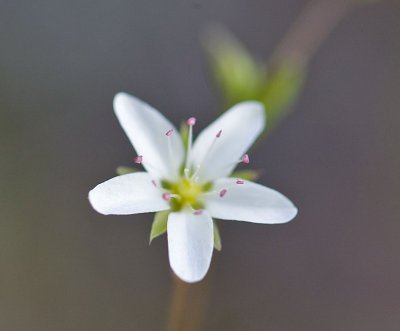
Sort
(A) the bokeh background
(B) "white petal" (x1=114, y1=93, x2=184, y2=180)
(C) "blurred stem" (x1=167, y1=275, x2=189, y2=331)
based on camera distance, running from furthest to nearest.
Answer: (A) the bokeh background < (C) "blurred stem" (x1=167, y1=275, x2=189, y2=331) < (B) "white petal" (x1=114, y1=93, x2=184, y2=180)

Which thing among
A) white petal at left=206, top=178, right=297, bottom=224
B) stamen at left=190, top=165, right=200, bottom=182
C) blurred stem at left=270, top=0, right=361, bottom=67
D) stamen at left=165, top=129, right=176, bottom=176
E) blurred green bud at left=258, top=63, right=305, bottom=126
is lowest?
white petal at left=206, top=178, right=297, bottom=224

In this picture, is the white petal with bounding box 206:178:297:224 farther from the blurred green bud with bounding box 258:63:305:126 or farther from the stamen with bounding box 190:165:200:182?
the blurred green bud with bounding box 258:63:305:126

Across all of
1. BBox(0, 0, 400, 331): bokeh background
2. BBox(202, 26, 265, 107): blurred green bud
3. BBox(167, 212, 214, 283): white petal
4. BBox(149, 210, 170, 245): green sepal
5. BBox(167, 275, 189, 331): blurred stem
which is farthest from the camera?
BBox(0, 0, 400, 331): bokeh background

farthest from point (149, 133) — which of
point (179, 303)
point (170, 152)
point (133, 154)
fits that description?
point (133, 154)

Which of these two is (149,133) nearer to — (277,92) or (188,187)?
(188,187)

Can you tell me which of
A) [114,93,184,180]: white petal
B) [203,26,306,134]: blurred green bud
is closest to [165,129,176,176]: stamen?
[114,93,184,180]: white petal

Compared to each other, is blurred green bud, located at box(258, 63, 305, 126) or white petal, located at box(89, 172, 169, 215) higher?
blurred green bud, located at box(258, 63, 305, 126)

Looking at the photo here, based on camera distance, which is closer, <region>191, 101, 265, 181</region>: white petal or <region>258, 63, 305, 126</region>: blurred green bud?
<region>191, 101, 265, 181</region>: white petal
